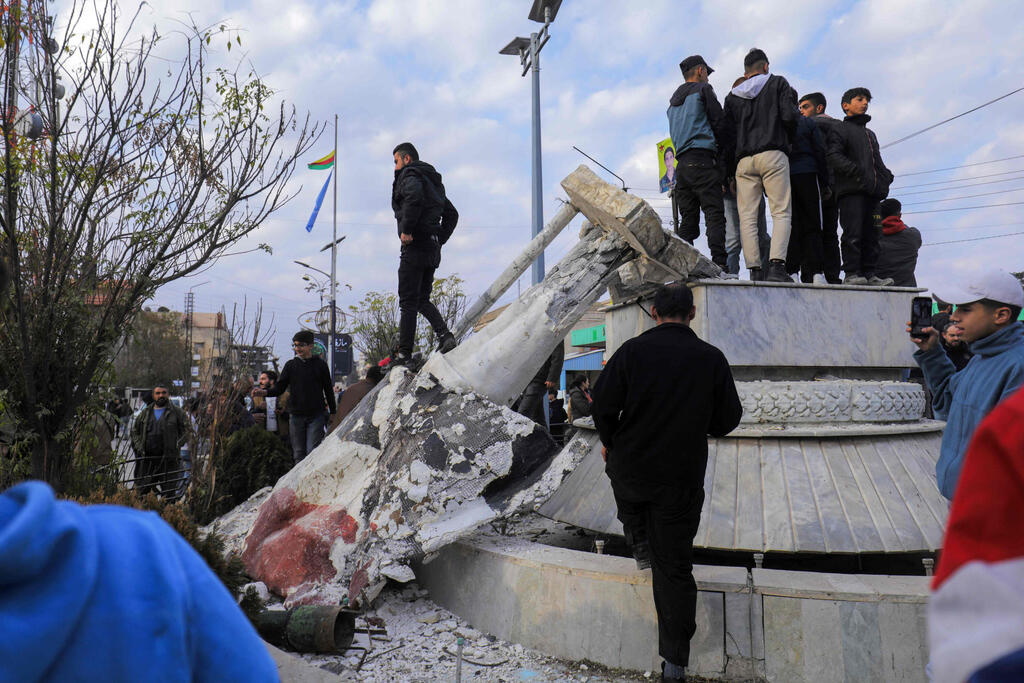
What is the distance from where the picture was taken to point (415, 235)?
6.11 metres

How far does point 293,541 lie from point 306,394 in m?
3.07

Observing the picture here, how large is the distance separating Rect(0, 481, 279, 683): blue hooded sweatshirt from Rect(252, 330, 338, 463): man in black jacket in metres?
6.81

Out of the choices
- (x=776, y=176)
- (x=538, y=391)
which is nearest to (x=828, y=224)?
(x=776, y=176)

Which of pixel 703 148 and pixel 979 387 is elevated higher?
pixel 703 148

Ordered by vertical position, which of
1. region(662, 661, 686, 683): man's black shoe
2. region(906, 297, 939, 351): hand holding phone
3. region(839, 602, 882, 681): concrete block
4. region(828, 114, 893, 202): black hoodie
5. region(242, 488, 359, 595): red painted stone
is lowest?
region(662, 661, 686, 683): man's black shoe

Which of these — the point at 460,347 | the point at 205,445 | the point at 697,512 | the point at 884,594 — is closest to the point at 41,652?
the point at 697,512

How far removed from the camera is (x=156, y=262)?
533 centimetres

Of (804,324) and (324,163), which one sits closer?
(804,324)

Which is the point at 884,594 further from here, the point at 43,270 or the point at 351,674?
the point at 43,270

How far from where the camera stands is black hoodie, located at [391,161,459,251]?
6004 millimetres

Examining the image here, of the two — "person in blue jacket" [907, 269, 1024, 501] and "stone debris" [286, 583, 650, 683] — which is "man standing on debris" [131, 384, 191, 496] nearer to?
"stone debris" [286, 583, 650, 683]

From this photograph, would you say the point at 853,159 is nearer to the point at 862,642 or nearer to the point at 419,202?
the point at 419,202

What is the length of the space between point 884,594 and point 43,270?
17.6ft

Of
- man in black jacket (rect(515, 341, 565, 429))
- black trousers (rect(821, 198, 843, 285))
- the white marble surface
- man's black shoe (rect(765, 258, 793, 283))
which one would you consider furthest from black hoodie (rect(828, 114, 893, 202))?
man in black jacket (rect(515, 341, 565, 429))
